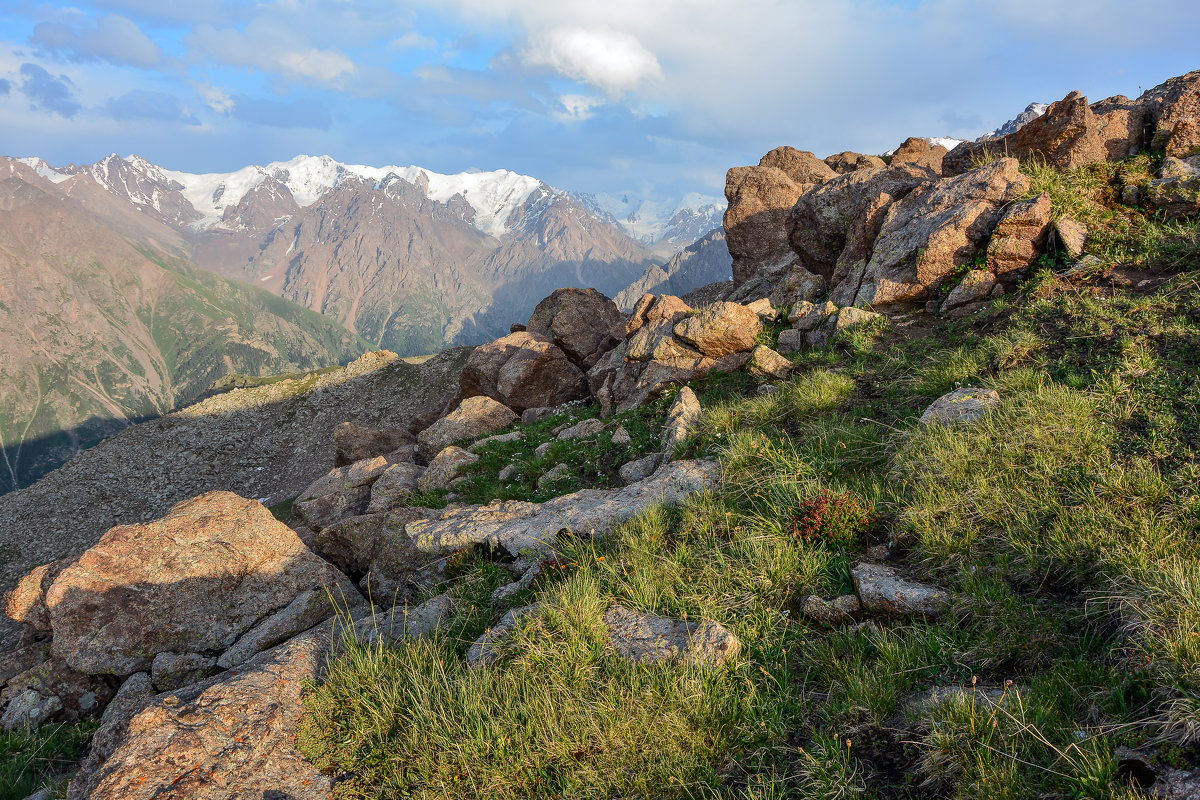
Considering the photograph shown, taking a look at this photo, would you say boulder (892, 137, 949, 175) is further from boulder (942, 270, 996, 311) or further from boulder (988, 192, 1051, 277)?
boulder (942, 270, 996, 311)

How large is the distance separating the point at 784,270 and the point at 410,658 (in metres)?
23.0

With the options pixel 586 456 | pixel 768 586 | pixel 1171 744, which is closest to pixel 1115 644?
pixel 1171 744

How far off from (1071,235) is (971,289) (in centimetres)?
227

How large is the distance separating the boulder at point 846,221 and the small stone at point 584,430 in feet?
27.4

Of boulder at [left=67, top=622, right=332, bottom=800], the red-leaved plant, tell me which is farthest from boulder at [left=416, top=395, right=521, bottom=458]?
the red-leaved plant

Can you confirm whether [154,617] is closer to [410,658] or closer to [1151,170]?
[410,658]

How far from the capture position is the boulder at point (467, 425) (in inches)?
914

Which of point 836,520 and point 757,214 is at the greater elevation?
point 757,214

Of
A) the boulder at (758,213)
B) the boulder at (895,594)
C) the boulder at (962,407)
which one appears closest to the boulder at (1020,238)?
the boulder at (962,407)

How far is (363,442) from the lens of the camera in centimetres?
2911

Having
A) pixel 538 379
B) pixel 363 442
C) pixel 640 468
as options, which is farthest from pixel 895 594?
pixel 363 442

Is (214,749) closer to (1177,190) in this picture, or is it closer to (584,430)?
(584,430)

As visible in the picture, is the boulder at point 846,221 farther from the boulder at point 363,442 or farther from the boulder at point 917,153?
the boulder at point 363,442

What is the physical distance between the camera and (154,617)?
10898mm
